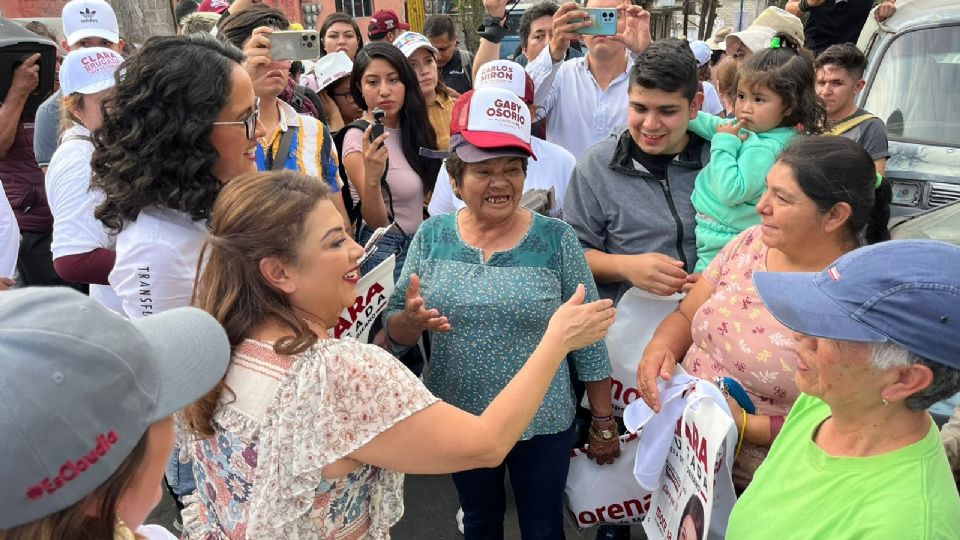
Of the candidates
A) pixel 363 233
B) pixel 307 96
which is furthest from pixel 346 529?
pixel 307 96

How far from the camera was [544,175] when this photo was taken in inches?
135

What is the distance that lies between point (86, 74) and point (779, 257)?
2.86 meters

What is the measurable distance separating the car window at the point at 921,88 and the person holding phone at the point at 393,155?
3497mm

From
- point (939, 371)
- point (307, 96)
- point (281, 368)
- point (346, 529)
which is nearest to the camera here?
point (939, 371)

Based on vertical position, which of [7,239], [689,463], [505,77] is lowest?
[689,463]

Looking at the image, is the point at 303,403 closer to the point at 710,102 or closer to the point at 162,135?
the point at 162,135

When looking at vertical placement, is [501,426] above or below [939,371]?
below

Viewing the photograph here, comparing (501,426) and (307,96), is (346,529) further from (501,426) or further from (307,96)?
(307,96)

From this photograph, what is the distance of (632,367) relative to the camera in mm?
2756

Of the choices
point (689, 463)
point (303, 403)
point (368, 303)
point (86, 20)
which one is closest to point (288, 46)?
point (368, 303)

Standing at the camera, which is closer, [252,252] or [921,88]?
[252,252]

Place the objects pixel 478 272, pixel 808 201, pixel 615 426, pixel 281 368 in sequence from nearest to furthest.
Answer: pixel 281 368 → pixel 808 201 → pixel 478 272 → pixel 615 426

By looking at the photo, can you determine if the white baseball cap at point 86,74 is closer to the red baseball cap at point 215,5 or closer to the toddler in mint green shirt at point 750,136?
the toddler in mint green shirt at point 750,136

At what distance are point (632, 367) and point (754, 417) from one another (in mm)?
736
